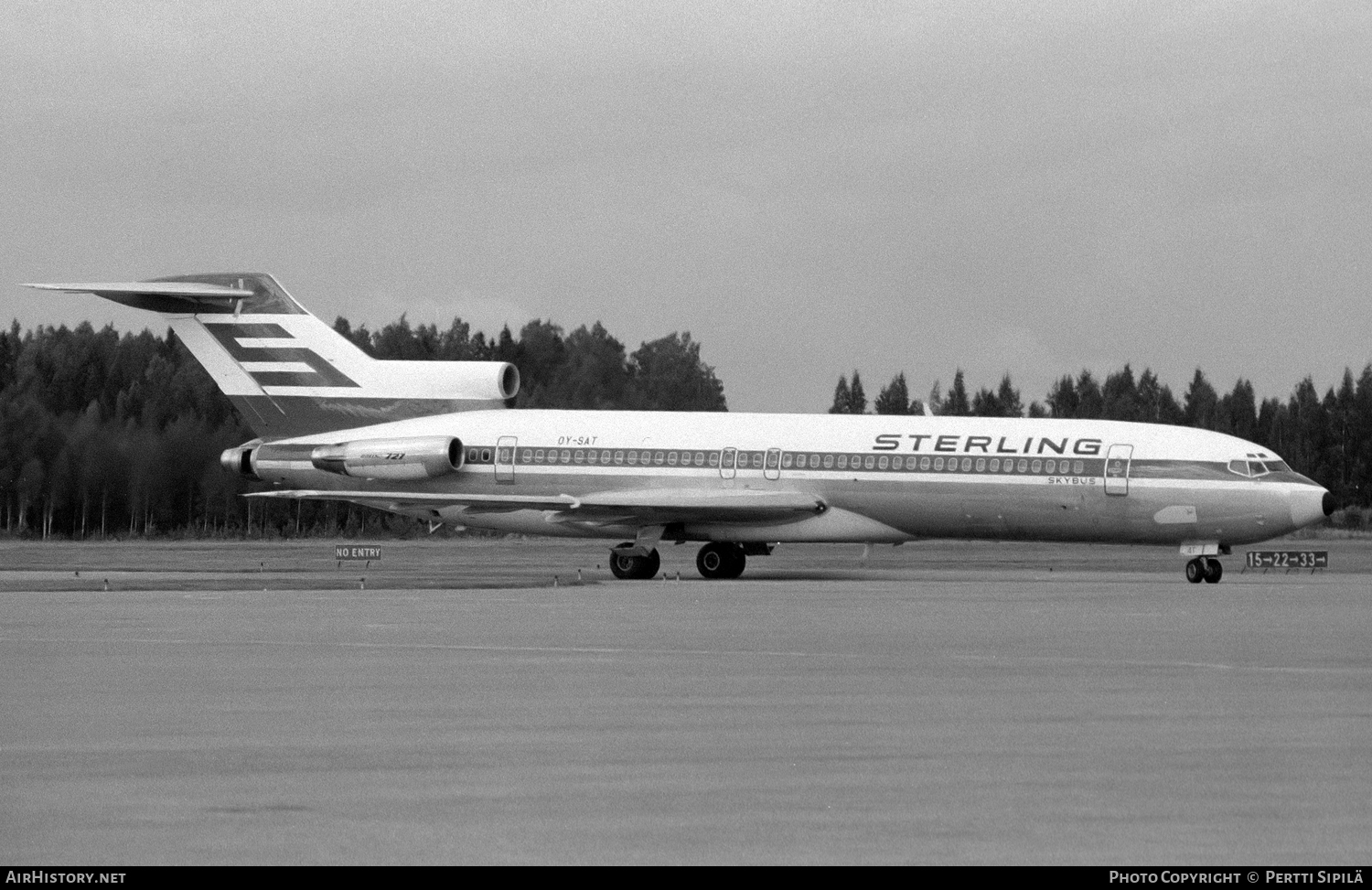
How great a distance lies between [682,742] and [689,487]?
3266 cm

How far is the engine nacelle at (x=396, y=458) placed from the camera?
47.7 m

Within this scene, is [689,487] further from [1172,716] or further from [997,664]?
[1172,716]

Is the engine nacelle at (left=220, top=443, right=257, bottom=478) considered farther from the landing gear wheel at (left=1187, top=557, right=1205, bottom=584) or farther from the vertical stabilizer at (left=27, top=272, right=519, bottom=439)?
the landing gear wheel at (left=1187, top=557, right=1205, bottom=584)

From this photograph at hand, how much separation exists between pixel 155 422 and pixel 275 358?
15.9 m

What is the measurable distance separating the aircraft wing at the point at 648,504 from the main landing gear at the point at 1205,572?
26.4 ft

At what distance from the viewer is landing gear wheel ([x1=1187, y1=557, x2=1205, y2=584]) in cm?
4094

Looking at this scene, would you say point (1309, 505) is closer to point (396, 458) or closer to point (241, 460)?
point (396, 458)

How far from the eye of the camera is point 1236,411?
148500 millimetres


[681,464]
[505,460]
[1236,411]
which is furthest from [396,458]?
[1236,411]

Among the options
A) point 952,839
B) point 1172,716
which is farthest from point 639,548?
point 952,839

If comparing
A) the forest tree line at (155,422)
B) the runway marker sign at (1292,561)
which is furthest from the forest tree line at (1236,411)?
the runway marker sign at (1292,561)

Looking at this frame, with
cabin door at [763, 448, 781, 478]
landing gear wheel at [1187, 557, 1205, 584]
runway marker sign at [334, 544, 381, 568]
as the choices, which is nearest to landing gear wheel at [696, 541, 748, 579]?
cabin door at [763, 448, 781, 478]

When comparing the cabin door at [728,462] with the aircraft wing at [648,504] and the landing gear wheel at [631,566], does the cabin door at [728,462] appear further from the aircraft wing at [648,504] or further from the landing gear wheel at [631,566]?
the landing gear wheel at [631,566]

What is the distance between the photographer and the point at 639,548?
45.9 m
